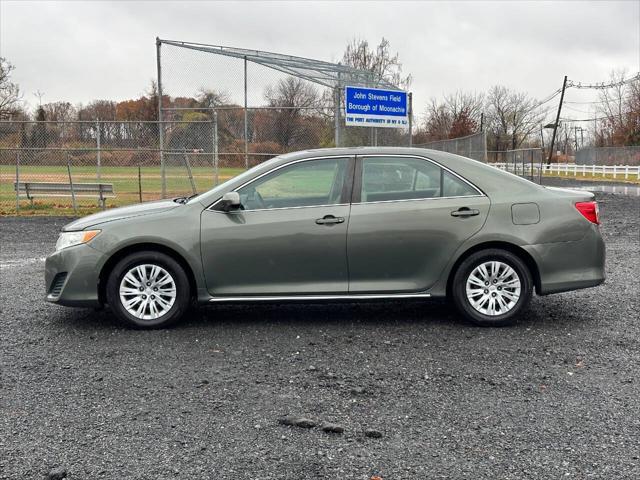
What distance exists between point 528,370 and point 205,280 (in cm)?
268

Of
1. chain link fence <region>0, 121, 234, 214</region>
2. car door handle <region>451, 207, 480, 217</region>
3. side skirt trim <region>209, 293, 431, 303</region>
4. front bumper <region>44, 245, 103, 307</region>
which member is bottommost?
side skirt trim <region>209, 293, 431, 303</region>

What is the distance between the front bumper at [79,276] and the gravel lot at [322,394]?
0.99 feet

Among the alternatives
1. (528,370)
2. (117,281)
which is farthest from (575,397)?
(117,281)

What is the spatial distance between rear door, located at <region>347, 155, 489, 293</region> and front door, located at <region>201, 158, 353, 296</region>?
139 millimetres

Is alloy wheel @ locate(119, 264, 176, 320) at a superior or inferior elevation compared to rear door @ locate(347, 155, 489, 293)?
inferior

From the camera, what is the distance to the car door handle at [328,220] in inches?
207

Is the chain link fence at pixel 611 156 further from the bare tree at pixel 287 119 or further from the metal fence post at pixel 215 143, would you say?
the metal fence post at pixel 215 143

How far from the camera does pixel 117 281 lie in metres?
5.26

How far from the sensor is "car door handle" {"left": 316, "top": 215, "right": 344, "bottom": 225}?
527 centimetres

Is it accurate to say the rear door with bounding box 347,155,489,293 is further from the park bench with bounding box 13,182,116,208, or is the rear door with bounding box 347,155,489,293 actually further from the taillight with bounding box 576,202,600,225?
the park bench with bounding box 13,182,116,208

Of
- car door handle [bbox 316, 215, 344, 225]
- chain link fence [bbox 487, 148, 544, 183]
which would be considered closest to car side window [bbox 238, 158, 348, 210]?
car door handle [bbox 316, 215, 344, 225]

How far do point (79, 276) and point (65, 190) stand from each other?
38.2 ft

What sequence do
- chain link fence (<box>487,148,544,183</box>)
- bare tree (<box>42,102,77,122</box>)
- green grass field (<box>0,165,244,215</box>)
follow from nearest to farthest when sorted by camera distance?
green grass field (<box>0,165,244,215</box>) < chain link fence (<box>487,148,544,183</box>) < bare tree (<box>42,102,77,122</box>)

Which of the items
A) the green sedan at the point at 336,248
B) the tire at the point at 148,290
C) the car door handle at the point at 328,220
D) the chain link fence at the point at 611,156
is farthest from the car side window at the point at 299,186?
the chain link fence at the point at 611,156
